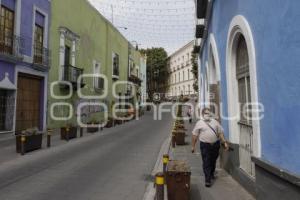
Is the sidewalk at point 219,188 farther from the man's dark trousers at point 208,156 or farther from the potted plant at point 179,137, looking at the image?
the potted plant at point 179,137

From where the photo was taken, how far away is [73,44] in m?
21.4

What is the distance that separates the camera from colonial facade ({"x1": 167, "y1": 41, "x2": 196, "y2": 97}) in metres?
55.9

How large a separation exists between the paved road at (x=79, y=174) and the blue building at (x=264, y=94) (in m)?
2.51

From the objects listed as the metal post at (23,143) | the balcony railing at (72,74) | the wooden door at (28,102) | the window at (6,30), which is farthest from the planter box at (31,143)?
the balcony railing at (72,74)

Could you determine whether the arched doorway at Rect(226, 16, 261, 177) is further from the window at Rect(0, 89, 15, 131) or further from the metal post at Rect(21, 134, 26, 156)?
the window at Rect(0, 89, 15, 131)

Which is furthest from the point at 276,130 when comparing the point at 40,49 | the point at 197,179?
the point at 40,49

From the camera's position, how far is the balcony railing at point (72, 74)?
20000mm

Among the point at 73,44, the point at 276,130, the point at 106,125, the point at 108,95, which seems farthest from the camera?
the point at 108,95

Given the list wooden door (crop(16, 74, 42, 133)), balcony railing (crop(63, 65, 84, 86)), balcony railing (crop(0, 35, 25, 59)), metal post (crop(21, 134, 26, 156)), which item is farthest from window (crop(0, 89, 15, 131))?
balcony railing (crop(63, 65, 84, 86))

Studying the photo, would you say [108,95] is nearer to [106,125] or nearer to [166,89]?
[106,125]

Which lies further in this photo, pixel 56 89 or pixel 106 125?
pixel 106 125

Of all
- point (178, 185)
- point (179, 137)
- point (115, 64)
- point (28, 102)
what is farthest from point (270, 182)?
point (115, 64)

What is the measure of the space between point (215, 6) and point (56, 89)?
1184 centimetres

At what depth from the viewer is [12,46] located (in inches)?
567
